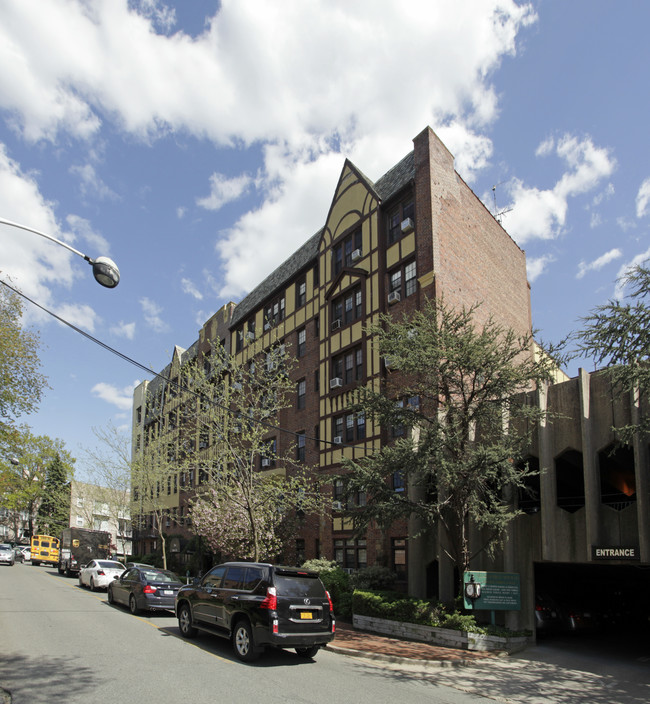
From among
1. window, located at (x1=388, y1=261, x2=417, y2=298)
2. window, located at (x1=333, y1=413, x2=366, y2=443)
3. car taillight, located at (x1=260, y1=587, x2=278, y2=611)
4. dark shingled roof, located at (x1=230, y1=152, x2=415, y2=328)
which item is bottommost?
car taillight, located at (x1=260, y1=587, x2=278, y2=611)

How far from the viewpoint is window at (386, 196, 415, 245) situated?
953 inches

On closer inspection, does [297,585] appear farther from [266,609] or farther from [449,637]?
[449,637]

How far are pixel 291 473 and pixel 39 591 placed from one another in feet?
39.6

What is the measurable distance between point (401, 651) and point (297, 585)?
3.65m

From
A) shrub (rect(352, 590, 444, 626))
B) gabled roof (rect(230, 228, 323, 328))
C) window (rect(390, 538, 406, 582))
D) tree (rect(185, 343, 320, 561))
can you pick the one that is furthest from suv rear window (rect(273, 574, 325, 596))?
gabled roof (rect(230, 228, 323, 328))

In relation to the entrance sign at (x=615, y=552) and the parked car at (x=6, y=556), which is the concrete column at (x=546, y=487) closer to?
the entrance sign at (x=615, y=552)

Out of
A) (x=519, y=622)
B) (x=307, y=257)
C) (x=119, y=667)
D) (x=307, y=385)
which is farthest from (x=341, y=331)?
(x=119, y=667)

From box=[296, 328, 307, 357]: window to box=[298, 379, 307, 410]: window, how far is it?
1485 millimetres

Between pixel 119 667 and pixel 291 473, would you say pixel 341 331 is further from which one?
pixel 119 667

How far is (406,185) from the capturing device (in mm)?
24031

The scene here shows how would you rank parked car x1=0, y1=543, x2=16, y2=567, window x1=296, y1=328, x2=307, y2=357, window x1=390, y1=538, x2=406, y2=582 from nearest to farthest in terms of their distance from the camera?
1. window x1=390, y1=538, x2=406, y2=582
2. window x1=296, y1=328, x2=307, y2=357
3. parked car x1=0, y1=543, x2=16, y2=567

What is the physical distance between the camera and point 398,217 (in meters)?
24.8

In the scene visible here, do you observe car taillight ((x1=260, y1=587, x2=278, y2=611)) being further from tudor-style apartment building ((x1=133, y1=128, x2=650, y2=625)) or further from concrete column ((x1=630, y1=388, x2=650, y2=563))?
concrete column ((x1=630, y1=388, x2=650, y2=563))

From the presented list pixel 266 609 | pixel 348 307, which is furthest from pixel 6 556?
pixel 266 609
